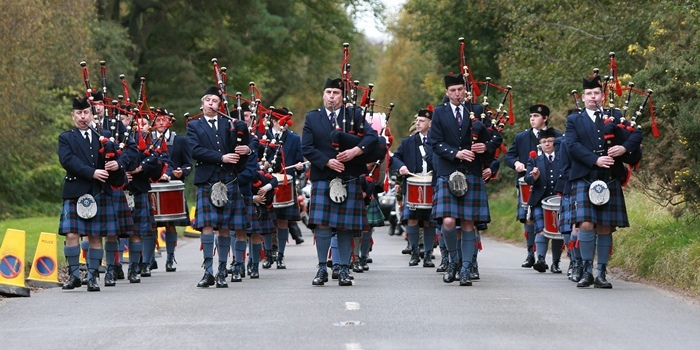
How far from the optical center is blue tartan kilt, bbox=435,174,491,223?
39.9 ft

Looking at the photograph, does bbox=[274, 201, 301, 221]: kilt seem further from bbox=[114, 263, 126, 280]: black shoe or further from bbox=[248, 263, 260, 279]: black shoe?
bbox=[114, 263, 126, 280]: black shoe

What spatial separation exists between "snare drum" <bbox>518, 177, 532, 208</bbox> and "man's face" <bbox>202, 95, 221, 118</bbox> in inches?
164

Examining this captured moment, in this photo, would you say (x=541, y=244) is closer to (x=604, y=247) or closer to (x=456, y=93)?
(x=604, y=247)

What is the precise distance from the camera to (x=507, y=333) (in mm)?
8469

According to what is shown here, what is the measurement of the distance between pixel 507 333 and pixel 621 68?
14.1 m

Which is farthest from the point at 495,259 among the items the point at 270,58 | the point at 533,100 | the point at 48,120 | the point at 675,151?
the point at 270,58

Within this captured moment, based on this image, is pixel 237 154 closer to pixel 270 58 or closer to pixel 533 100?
pixel 533 100

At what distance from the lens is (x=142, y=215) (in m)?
14.3

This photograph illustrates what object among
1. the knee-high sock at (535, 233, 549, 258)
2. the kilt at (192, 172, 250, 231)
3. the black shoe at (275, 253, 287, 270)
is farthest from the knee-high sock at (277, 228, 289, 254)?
the kilt at (192, 172, 250, 231)

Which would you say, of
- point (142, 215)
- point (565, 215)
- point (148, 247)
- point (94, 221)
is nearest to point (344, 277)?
point (565, 215)

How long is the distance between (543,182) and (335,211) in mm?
3213

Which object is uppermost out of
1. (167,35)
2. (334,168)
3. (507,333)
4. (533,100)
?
(167,35)

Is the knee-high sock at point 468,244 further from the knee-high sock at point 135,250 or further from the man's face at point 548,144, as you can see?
the knee-high sock at point 135,250

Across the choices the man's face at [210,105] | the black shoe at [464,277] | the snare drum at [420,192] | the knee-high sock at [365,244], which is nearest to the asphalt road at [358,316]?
the black shoe at [464,277]
